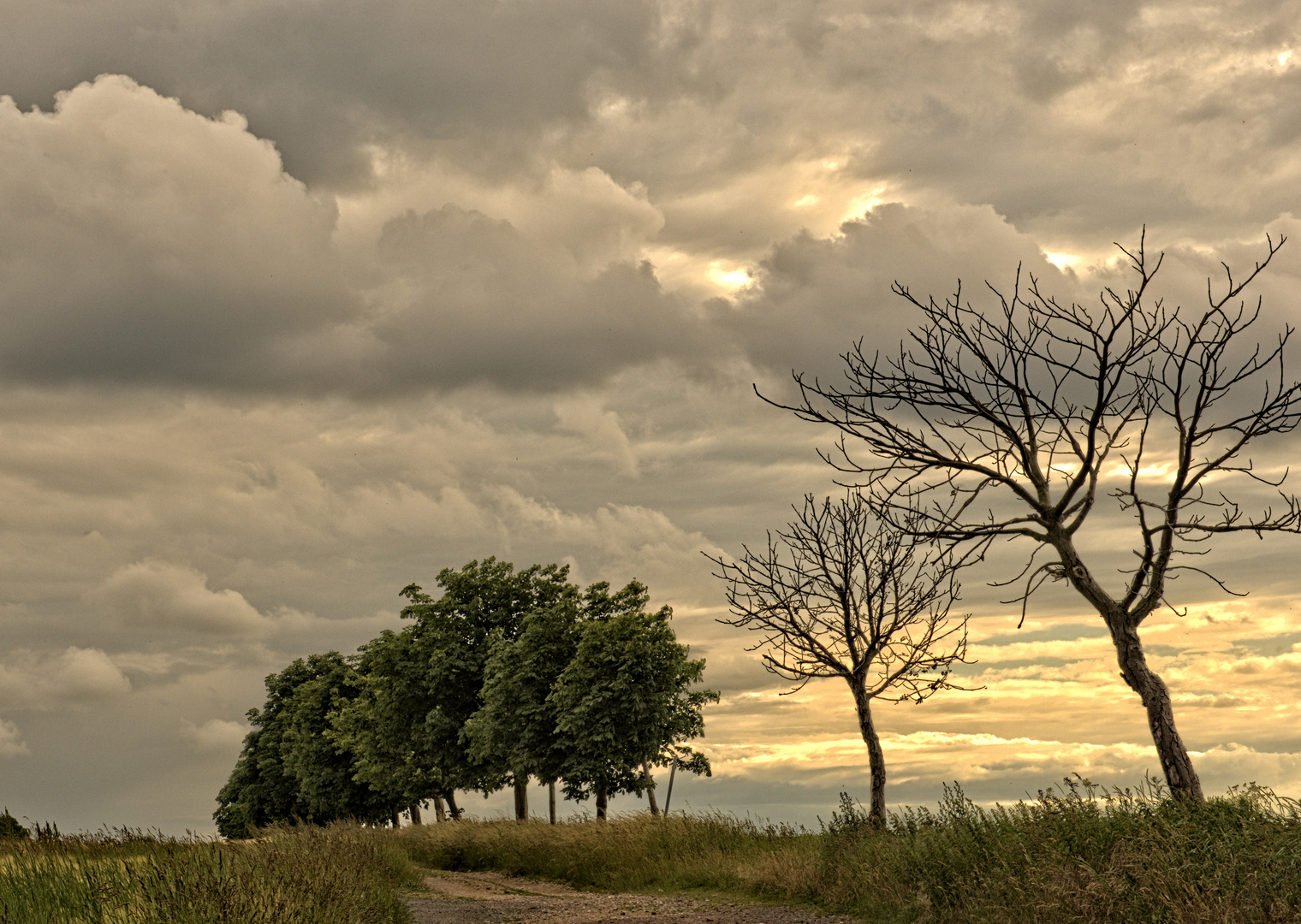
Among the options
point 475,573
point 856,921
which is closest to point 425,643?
point 475,573

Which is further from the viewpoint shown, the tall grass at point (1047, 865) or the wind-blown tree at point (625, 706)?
the wind-blown tree at point (625, 706)

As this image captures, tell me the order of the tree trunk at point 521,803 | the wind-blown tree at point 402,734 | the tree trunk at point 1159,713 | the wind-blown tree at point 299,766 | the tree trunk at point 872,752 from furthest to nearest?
the wind-blown tree at point 299,766 → the wind-blown tree at point 402,734 → the tree trunk at point 521,803 → the tree trunk at point 872,752 → the tree trunk at point 1159,713

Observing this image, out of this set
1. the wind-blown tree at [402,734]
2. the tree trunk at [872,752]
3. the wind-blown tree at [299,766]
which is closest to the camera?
the tree trunk at [872,752]

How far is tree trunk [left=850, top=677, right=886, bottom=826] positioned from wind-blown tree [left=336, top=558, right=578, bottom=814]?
22.4 meters

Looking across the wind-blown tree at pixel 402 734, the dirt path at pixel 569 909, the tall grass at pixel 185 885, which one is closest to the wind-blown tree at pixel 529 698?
the wind-blown tree at pixel 402 734

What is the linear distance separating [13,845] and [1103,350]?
1993 cm

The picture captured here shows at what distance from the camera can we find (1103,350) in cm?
1395

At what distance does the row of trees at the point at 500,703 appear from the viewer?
1419 inches

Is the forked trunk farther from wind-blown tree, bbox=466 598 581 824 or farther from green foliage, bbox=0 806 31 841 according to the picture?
wind-blown tree, bbox=466 598 581 824

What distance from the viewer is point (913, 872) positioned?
47.0 ft

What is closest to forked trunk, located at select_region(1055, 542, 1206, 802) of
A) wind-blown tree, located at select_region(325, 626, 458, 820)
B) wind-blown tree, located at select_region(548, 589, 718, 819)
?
wind-blown tree, located at select_region(548, 589, 718, 819)

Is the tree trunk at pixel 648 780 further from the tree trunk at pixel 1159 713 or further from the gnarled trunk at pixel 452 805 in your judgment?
the tree trunk at pixel 1159 713

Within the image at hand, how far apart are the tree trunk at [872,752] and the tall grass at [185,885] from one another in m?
9.46

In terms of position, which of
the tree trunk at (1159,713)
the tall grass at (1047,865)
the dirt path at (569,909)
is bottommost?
the dirt path at (569,909)
